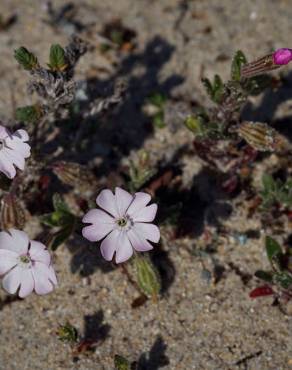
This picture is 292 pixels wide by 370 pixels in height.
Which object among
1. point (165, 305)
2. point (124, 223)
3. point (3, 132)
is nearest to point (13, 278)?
point (124, 223)

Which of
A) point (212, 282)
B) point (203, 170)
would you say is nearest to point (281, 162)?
point (203, 170)

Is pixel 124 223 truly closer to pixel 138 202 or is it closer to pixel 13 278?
pixel 138 202

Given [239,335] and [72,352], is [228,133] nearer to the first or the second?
[239,335]

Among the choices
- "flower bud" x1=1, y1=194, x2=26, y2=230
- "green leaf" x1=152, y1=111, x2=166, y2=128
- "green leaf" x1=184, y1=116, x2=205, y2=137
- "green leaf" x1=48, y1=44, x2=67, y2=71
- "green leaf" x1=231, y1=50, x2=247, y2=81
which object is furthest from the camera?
"green leaf" x1=152, y1=111, x2=166, y2=128

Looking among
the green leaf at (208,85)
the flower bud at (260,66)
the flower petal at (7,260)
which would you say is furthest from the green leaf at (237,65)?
the flower petal at (7,260)

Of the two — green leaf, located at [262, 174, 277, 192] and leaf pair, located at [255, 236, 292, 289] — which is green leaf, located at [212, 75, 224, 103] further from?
leaf pair, located at [255, 236, 292, 289]

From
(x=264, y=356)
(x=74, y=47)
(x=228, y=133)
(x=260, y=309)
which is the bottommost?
(x=264, y=356)

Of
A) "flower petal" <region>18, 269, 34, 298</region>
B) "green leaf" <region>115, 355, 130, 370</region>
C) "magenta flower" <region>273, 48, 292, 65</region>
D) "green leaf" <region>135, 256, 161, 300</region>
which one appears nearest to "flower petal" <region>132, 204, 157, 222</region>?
"green leaf" <region>135, 256, 161, 300</region>
